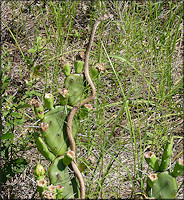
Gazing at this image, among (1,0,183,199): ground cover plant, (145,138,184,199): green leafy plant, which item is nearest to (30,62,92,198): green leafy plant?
(1,0,183,199): ground cover plant

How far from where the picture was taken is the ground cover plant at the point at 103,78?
1480mm

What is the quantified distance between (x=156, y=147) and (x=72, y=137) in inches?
20.7

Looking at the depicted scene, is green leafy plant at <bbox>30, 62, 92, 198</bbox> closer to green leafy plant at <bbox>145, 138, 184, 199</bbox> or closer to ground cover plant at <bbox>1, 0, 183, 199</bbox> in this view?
ground cover plant at <bbox>1, 0, 183, 199</bbox>

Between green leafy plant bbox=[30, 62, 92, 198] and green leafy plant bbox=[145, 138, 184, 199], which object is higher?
green leafy plant bbox=[30, 62, 92, 198]

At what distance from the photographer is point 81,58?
1.39 metres

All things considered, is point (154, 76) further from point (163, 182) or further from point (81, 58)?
point (163, 182)

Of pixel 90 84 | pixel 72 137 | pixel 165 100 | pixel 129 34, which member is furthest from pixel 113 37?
pixel 72 137

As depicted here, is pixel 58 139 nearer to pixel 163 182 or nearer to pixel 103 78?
pixel 163 182

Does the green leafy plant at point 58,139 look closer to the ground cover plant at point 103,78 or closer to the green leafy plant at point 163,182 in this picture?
the ground cover plant at point 103,78

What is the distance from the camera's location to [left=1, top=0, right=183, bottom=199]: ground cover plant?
148 cm

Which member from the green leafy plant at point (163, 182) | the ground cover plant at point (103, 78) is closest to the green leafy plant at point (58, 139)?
the ground cover plant at point (103, 78)

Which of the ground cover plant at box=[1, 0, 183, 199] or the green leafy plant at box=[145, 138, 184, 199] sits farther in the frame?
the ground cover plant at box=[1, 0, 183, 199]

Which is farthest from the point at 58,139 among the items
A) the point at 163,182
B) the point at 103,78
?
the point at 103,78

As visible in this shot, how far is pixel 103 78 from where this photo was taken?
188 centimetres
